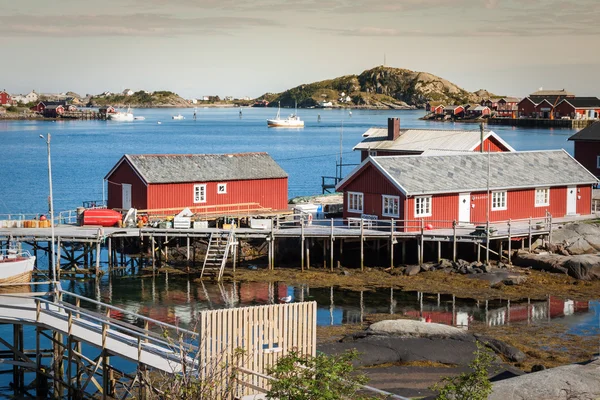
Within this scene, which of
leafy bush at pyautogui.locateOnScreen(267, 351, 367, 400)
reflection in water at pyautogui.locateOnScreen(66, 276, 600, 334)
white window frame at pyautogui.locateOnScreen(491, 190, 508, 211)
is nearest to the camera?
leafy bush at pyautogui.locateOnScreen(267, 351, 367, 400)

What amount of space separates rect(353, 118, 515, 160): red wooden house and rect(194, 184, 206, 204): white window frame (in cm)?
1370

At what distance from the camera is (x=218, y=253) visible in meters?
45.7

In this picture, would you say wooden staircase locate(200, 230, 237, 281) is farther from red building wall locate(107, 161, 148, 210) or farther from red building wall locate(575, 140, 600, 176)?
red building wall locate(575, 140, 600, 176)

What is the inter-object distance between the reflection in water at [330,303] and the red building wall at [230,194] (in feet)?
25.4

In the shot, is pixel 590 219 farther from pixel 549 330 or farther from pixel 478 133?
pixel 549 330

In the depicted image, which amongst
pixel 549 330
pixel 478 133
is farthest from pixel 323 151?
pixel 549 330

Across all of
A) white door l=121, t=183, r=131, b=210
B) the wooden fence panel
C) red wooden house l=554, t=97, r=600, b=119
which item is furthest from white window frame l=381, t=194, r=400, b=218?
red wooden house l=554, t=97, r=600, b=119

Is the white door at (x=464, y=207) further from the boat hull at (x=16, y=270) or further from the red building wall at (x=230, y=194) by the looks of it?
the boat hull at (x=16, y=270)

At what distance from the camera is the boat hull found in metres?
40.2

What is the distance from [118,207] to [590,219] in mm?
25753

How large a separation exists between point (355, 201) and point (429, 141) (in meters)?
12.3

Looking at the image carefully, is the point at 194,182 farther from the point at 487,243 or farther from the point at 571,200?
the point at 571,200

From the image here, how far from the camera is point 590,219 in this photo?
51281 millimetres

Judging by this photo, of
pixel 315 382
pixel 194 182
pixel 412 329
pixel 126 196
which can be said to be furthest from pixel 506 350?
pixel 126 196
